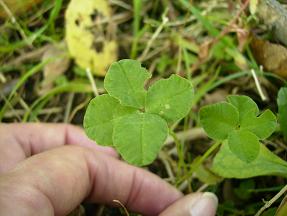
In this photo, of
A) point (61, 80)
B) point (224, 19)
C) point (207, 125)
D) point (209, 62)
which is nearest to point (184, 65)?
point (209, 62)

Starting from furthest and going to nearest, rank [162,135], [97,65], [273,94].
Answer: [97,65], [273,94], [162,135]

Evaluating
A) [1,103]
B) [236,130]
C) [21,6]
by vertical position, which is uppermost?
[21,6]

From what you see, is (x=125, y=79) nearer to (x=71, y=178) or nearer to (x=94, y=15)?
(x=71, y=178)

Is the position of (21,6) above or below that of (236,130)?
above

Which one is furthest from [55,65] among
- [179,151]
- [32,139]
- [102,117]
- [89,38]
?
[102,117]

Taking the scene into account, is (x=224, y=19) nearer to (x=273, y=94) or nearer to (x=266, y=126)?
(x=273, y=94)
